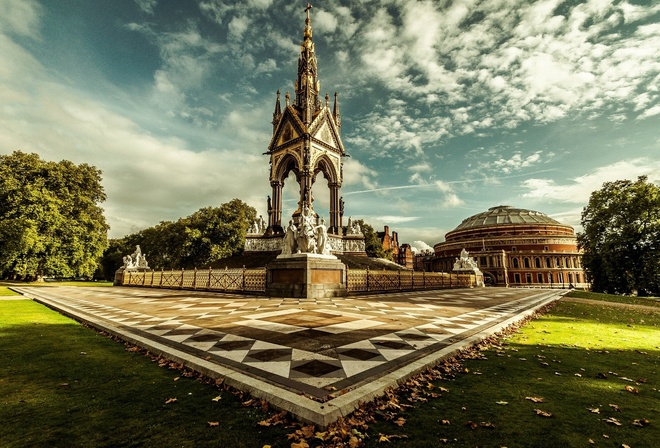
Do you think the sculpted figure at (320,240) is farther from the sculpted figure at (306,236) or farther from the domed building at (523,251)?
the domed building at (523,251)

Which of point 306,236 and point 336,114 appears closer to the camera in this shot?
point 306,236

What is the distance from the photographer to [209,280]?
57.7ft

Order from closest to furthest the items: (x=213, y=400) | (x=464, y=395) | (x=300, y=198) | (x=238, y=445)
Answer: (x=238, y=445)
(x=213, y=400)
(x=464, y=395)
(x=300, y=198)

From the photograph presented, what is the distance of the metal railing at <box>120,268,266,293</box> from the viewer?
47.9 ft

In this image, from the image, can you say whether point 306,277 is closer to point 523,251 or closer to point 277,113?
point 277,113

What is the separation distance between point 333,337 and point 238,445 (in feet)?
9.83

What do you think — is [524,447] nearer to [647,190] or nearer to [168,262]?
[647,190]

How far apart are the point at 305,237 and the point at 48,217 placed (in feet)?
86.2

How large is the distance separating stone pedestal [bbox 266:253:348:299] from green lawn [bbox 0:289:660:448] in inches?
318

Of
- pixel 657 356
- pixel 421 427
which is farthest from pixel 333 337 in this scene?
pixel 657 356

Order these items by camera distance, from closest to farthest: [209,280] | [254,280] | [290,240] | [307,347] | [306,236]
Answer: [307,347] → [306,236] → [290,240] → [254,280] → [209,280]

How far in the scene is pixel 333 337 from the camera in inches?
193

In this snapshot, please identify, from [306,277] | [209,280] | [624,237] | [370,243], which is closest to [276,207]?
[209,280]

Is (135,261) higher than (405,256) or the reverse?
the reverse
